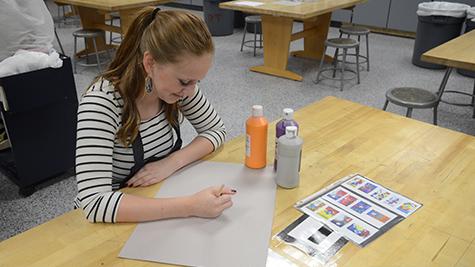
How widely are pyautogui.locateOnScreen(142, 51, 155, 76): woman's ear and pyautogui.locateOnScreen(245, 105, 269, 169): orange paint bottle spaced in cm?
31

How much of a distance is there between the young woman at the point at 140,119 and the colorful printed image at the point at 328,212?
0.24 meters

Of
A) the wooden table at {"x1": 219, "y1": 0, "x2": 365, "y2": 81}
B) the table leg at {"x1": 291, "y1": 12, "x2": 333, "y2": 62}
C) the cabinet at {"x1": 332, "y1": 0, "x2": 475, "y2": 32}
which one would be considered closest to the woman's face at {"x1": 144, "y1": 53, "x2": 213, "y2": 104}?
the wooden table at {"x1": 219, "y1": 0, "x2": 365, "y2": 81}

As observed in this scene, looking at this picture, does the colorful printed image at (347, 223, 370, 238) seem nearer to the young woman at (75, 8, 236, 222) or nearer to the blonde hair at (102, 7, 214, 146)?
the young woman at (75, 8, 236, 222)

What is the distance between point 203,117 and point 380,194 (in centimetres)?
64

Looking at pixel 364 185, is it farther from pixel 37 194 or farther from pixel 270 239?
pixel 37 194

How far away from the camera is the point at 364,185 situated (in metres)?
1.20

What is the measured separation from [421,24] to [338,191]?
396 centimetres

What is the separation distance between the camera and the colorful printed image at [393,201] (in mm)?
1114

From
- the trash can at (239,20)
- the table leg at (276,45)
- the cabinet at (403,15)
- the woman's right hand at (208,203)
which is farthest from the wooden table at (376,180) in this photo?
the trash can at (239,20)

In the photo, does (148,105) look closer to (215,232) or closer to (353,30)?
(215,232)

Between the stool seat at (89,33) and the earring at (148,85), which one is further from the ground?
the earring at (148,85)

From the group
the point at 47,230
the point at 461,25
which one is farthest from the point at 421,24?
the point at 47,230

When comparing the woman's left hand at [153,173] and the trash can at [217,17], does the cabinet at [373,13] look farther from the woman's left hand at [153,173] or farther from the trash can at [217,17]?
the woman's left hand at [153,173]

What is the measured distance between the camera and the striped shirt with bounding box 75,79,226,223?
3.34ft
